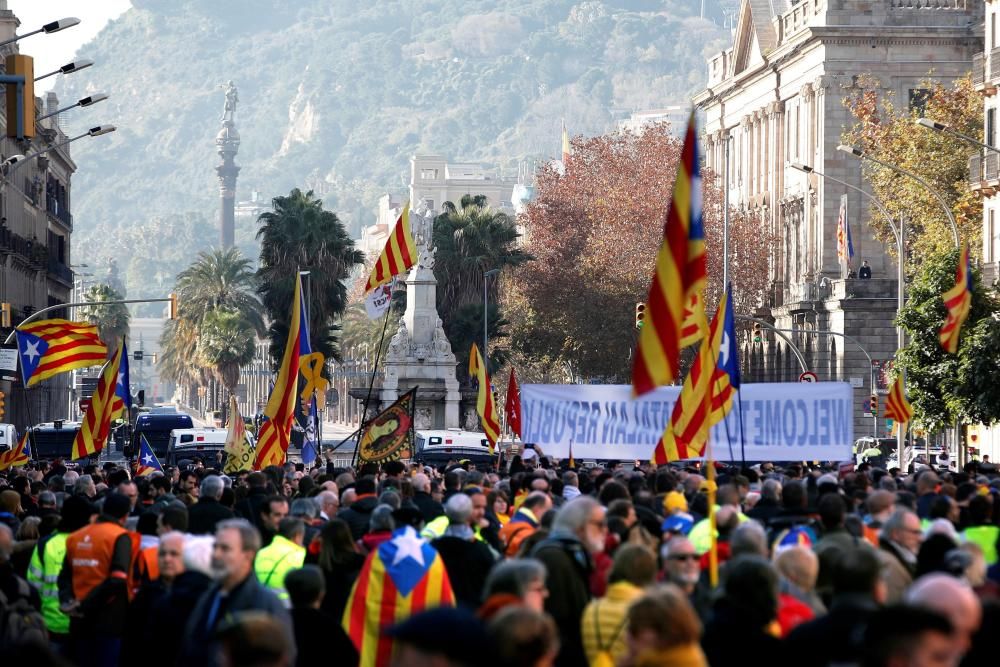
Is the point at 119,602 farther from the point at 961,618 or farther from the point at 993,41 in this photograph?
the point at 993,41

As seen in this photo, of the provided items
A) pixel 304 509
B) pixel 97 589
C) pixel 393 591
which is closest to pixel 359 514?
pixel 304 509

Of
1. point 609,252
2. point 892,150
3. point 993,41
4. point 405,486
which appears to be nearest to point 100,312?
point 609,252

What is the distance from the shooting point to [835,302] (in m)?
70.3

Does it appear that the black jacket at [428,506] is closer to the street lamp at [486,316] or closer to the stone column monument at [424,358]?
the stone column monument at [424,358]

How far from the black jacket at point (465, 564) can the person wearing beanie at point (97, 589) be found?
1.78m

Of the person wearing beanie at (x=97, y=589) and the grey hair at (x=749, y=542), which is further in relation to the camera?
the person wearing beanie at (x=97, y=589)

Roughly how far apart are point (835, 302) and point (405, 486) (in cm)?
5403

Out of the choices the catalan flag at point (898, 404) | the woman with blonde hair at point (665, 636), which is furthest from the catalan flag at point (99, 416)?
the woman with blonde hair at point (665, 636)

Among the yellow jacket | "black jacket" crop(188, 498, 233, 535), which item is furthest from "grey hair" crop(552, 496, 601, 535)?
"black jacket" crop(188, 498, 233, 535)

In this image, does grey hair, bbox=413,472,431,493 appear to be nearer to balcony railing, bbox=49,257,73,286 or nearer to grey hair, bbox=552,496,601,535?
grey hair, bbox=552,496,601,535

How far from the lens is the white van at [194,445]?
1586 inches

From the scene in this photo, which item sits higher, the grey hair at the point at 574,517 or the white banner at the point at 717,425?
the white banner at the point at 717,425

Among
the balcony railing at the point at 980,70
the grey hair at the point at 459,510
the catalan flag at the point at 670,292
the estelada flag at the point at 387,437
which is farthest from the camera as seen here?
the balcony railing at the point at 980,70

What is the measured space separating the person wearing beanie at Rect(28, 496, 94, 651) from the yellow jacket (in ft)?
14.6
